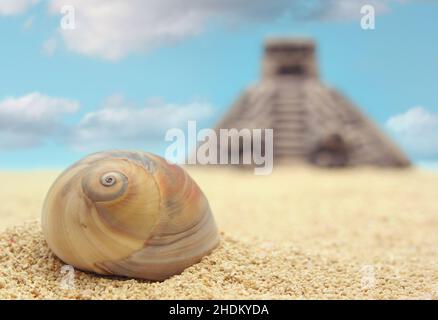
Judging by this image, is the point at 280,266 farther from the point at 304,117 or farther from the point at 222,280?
the point at 304,117

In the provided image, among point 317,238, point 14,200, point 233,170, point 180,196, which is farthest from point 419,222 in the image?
point 233,170

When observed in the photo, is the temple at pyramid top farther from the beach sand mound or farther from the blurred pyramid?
the beach sand mound

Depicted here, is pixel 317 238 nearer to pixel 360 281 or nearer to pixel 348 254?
pixel 348 254

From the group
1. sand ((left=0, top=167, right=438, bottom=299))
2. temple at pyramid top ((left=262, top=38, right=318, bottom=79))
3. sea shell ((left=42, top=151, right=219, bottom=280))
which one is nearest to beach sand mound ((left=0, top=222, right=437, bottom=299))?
sand ((left=0, top=167, right=438, bottom=299))
